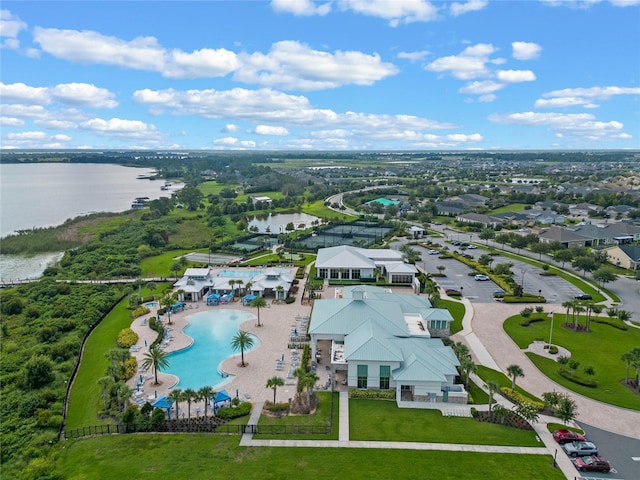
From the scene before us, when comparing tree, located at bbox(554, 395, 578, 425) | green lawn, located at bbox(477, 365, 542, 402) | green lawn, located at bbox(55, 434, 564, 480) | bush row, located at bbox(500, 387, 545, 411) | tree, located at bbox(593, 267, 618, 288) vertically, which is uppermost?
tree, located at bbox(593, 267, 618, 288)

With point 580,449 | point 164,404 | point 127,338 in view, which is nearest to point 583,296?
Answer: point 580,449

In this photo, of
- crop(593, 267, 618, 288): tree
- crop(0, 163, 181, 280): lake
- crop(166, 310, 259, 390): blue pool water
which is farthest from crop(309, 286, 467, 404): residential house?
crop(0, 163, 181, 280): lake

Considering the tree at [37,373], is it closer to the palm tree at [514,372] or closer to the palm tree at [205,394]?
the palm tree at [205,394]

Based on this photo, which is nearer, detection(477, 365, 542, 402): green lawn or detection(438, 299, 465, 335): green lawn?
detection(477, 365, 542, 402): green lawn

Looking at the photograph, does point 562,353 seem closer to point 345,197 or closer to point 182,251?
point 182,251

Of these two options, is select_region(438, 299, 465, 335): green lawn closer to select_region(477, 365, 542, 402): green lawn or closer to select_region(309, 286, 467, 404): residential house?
select_region(309, 286, 467, 404): residential house

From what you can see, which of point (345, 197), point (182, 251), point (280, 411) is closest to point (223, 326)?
point (280, 411)

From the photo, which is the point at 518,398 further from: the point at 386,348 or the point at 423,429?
the point at 386,348
